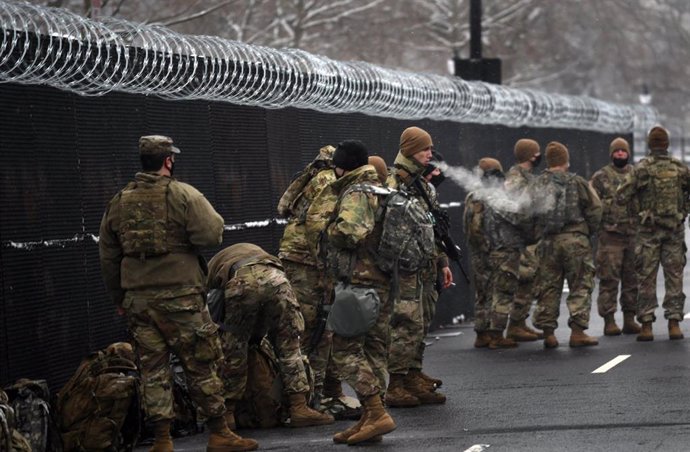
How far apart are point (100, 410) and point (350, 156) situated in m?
2.22

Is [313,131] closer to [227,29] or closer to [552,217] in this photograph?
[552,217]

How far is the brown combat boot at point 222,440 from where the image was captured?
10295 millimetres

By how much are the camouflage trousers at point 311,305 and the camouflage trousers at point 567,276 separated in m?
4.42

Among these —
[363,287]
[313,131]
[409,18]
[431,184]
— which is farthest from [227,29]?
[363,287]

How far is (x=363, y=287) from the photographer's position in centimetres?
1072

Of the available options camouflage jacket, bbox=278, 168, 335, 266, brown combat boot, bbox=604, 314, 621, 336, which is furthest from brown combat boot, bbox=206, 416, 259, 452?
brown combat boot, bbox=604, 314, 621, 336

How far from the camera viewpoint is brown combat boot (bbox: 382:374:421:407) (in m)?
12.2

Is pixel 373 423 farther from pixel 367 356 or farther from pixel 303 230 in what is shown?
pixel 303 230

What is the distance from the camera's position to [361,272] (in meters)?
10.8

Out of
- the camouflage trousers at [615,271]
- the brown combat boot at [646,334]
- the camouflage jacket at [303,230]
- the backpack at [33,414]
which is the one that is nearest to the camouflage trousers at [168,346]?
the backpack at [33,414]

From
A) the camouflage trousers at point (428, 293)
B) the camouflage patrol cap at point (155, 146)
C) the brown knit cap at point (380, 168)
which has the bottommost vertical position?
the camouflage trousers at point (428, 293)

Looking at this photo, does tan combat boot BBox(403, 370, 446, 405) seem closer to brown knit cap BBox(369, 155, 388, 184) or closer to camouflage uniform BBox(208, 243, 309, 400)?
camouflage uniform BBox(208, 243, 309, 400)

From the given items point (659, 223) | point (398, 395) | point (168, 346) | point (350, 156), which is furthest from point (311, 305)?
point (659, 223)

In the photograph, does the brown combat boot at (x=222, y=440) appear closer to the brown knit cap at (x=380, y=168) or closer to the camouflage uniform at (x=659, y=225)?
the brown knit cap at (x=380, y=168)
